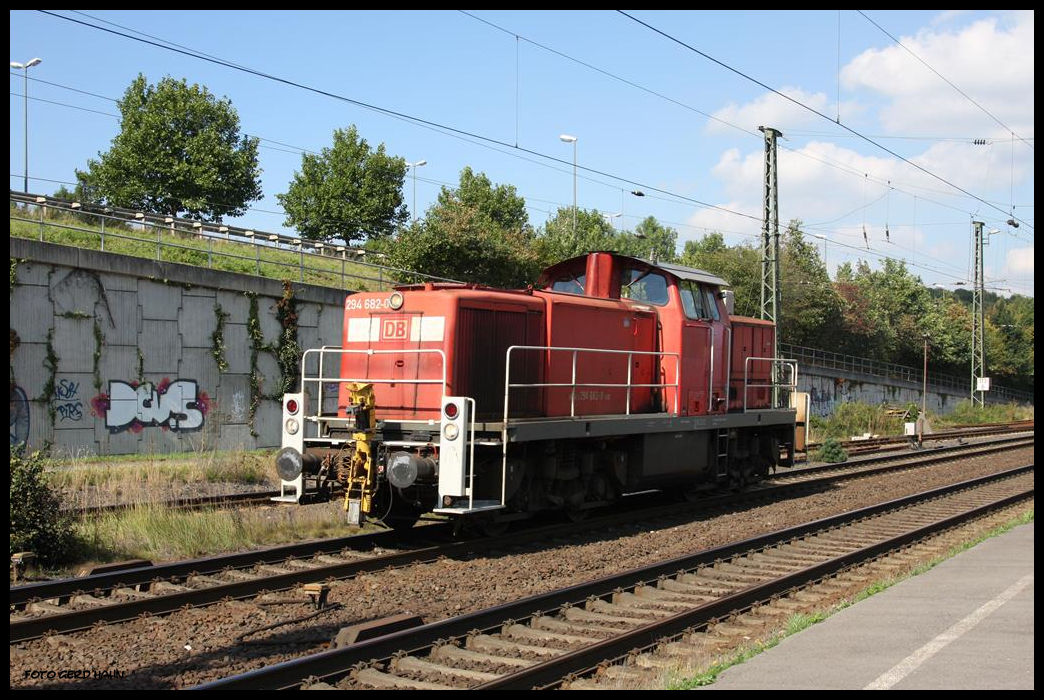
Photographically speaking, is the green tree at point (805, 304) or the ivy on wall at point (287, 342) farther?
the green tree at point (805, 304)

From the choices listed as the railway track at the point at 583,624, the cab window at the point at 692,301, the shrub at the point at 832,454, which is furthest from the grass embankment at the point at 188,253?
the railway track at the point at 583,624

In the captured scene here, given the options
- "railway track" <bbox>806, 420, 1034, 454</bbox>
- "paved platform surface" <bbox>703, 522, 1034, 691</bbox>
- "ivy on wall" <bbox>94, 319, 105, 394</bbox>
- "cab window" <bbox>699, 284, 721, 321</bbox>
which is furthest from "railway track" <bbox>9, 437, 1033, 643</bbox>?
"railway track" <bbox>806, 420, 1034, 454</bbox>

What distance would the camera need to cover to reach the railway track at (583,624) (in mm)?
5910

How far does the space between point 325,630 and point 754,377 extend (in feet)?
34.8

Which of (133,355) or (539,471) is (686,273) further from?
(133,355)

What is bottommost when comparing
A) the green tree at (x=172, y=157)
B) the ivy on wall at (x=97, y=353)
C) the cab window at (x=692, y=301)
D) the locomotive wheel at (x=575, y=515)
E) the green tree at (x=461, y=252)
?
the locomotive wheel at (x=575, y=515)

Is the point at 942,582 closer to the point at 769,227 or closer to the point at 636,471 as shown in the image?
the point at 636,471

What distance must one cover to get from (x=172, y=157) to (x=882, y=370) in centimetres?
4237

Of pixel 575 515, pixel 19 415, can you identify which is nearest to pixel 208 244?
pixel 19 415

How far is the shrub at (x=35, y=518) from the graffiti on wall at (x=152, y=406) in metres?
8.71

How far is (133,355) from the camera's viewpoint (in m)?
18.5

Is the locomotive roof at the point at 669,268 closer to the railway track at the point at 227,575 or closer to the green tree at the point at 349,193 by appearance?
the railway track at the point at 227,575

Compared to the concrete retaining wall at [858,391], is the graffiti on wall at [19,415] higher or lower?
lower
